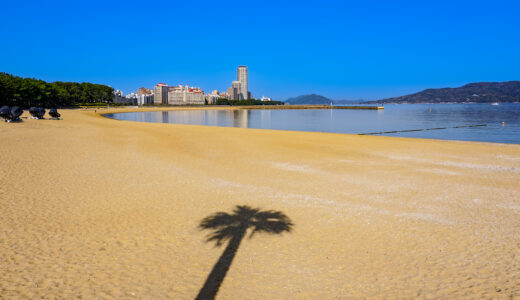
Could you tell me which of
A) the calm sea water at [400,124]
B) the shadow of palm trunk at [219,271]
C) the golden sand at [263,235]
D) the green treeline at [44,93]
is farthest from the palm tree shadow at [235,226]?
the green treeline at [44,93]

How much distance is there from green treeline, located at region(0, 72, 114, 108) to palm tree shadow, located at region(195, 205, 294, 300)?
8868cm

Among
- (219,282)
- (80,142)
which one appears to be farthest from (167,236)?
(80,142)

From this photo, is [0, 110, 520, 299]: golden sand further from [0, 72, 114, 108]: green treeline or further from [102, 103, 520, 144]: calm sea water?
[0, 72, 114, 108]: green treeline

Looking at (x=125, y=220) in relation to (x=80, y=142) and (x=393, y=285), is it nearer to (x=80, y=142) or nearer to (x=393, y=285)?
(x=393, y=285)

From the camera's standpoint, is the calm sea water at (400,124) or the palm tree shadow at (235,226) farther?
the calm sea water at (400,124)

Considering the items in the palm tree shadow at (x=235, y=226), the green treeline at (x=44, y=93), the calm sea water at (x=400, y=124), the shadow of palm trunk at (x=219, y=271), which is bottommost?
the shadow of palm trunk at (x=219, y=271)

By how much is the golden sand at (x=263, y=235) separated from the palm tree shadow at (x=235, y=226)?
21cm

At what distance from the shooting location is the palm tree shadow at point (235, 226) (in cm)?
638

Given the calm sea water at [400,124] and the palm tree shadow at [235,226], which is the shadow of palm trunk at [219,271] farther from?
the calm sea water at [400,124]

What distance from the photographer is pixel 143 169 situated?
15078mm

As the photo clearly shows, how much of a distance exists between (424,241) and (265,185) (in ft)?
21.0

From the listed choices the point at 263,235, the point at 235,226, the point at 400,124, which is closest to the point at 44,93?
the point at 400,124

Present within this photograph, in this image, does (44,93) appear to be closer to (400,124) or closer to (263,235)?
(400,124)

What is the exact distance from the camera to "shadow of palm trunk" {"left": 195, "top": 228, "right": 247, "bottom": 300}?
5328mm
